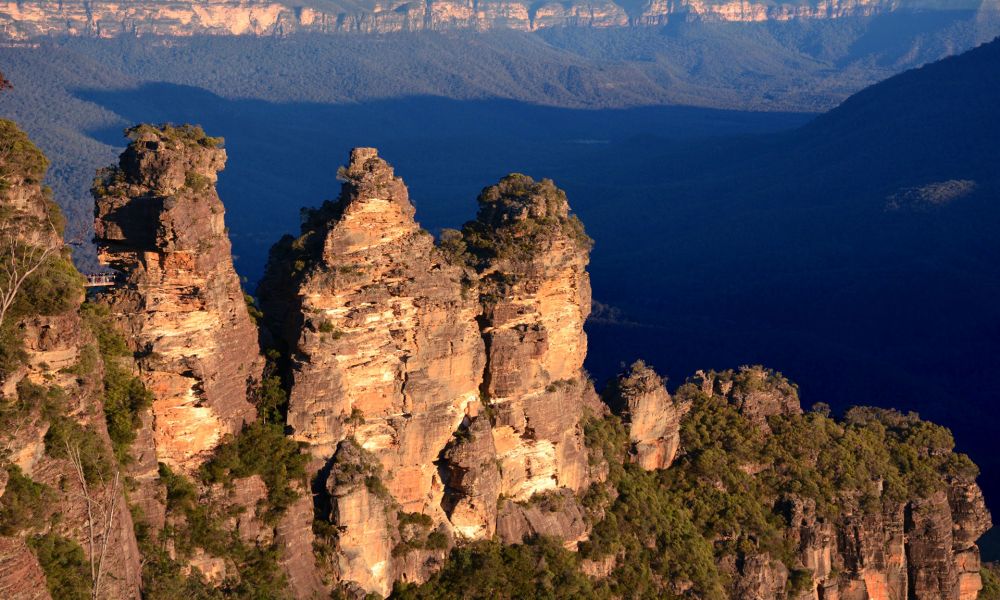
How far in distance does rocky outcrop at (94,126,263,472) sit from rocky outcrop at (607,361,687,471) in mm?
14939

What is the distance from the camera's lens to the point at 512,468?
30891mm

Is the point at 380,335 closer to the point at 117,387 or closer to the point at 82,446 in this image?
the point at 117,387

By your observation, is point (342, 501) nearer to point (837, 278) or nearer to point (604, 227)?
point (837, 278)

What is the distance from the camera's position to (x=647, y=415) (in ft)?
122

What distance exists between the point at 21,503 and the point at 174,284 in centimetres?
697

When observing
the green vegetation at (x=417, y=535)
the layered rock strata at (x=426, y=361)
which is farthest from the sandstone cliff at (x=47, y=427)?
the green vegetation at (x=417, y=535)

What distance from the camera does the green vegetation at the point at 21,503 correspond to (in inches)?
723

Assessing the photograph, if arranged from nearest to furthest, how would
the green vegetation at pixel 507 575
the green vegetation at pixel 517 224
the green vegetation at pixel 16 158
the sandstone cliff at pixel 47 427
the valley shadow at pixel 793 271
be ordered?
1. the sandstone cliff at pixel 47 427
2. the green vegetation at pixel 16 158
3. the green vegetation at pixel 507 575
4. the green vegetation at pixel 517 224
5. the valley shadow at pixel 793 271

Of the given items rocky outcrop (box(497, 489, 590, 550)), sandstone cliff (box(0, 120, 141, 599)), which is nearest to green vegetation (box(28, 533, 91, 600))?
sandstone cliff (box(0, 120, 141, 599))

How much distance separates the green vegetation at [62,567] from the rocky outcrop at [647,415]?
794 inches

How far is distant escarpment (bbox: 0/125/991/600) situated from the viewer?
68.1ft

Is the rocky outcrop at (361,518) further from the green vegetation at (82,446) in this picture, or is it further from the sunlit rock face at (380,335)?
the green vegetation at (82,446)

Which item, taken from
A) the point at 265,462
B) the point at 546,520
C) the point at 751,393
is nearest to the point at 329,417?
the point at 265,462

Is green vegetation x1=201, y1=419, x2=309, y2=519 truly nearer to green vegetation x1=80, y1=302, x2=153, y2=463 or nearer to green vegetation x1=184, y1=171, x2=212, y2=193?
green vegetation x1=80, y1=302, x2=153, y2=463
